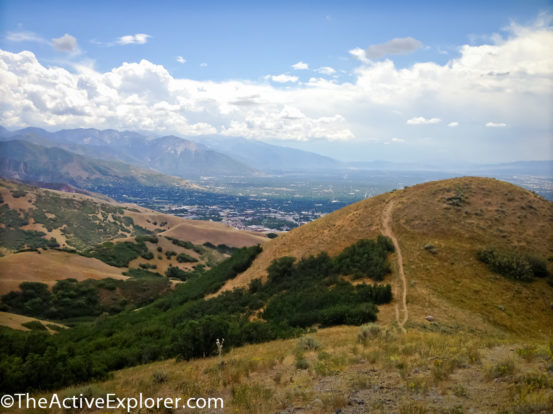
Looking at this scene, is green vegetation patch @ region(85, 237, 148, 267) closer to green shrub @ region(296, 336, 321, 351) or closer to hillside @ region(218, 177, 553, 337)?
hillside @ region(218, 177, 553, 337)

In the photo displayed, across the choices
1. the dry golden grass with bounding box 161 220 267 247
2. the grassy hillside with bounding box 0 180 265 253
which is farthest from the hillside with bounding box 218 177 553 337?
the grassy hillside with bounding box 0 180 265 253

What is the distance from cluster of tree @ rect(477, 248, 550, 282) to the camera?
18.2 m

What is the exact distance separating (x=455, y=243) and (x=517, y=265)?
12.5 feet

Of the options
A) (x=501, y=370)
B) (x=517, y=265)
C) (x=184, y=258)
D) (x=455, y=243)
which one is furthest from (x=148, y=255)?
(x=501, y=370)

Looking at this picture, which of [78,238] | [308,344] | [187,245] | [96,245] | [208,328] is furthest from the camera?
[78,238]

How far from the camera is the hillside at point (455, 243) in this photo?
15.2m

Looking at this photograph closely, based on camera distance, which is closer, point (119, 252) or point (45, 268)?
point (45, 268)

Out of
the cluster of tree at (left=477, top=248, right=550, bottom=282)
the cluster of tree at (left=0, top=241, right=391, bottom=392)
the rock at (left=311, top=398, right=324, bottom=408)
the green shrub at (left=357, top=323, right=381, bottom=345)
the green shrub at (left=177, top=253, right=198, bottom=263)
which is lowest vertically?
the green shrub at (left=177, top=253, right=198, bottom=263)

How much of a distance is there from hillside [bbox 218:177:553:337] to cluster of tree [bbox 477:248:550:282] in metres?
0.52

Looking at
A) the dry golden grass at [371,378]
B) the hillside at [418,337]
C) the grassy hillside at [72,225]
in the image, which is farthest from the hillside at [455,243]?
the grassy hillside at [72,225]

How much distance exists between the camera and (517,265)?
61.3ft

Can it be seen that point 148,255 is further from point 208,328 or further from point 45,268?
point 208,328

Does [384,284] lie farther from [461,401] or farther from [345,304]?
[461,401]

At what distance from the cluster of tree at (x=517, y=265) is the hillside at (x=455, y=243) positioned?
521 mm
